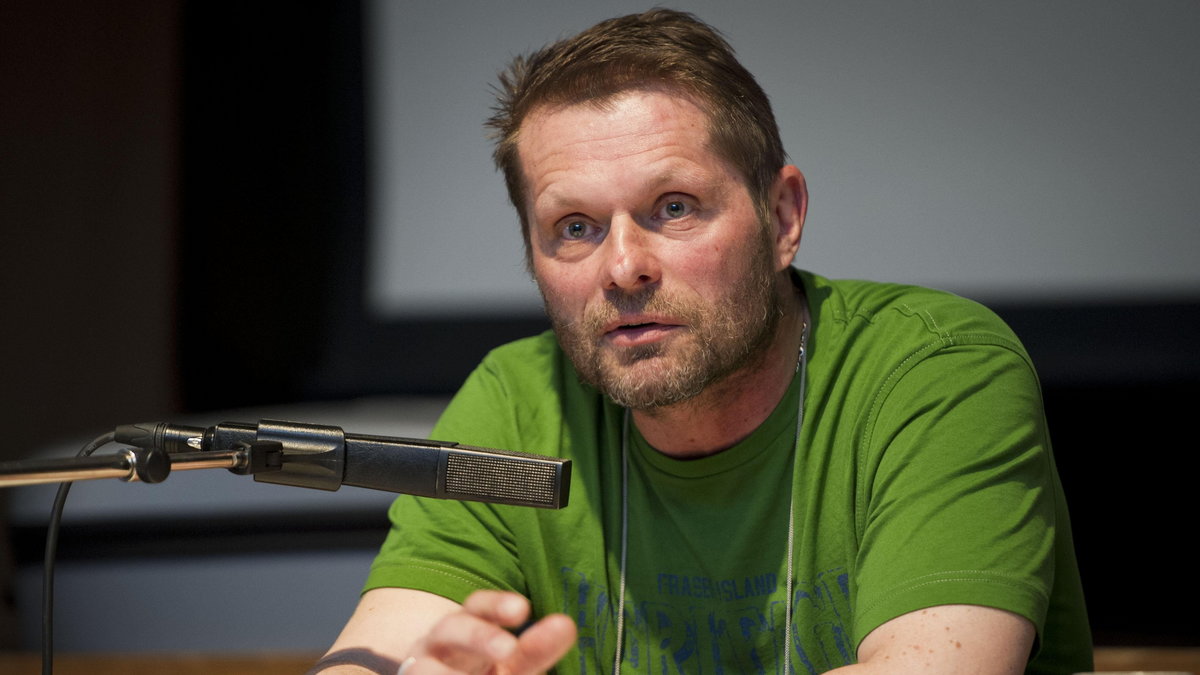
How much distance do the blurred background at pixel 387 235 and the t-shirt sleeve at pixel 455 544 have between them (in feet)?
3.28

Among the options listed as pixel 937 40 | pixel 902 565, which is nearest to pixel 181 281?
pixel 937 40

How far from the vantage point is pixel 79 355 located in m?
3.01

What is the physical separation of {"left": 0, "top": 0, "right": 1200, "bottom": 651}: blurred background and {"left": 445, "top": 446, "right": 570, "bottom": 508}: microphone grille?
60.1 inches

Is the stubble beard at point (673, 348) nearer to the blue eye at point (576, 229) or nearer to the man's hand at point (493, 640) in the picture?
the blue eye at point (576, 229)

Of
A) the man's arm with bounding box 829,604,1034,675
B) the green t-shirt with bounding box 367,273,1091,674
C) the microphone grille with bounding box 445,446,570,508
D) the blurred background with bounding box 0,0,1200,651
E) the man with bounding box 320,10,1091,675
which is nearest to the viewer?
the microphone grille with bounding box 445,446,570,508

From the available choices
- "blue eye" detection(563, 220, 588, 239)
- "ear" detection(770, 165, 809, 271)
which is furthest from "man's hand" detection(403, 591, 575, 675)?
"ear" detection(770, 165, 809, 271)

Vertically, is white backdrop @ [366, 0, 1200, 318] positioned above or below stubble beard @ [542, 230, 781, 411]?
above

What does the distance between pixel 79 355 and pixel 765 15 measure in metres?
1.95

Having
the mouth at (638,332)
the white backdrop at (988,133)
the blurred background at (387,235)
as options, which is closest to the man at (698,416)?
the mouth at (638,332)

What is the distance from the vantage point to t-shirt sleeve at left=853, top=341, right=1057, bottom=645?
107 cm

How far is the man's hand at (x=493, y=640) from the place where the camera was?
2.82 feet

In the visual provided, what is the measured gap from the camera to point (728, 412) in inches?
55.1

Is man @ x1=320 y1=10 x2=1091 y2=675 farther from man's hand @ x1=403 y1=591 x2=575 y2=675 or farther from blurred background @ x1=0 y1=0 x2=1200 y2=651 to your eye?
blurred background @ x1=0 y1=0 x2=1200 y2=651

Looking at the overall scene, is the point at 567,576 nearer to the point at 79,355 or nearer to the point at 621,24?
the point at 621,24
